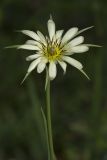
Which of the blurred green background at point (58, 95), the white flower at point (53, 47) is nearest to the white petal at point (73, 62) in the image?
the white flower at point (53, 47)

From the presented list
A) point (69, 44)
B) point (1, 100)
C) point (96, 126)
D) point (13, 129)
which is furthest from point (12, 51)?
point (69, 44)

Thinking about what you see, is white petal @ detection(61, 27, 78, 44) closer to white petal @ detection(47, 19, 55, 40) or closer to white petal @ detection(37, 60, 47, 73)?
white petal @ detection(47, 19, 55, 40)

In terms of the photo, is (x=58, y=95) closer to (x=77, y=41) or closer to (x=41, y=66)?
(x=77, y=41)

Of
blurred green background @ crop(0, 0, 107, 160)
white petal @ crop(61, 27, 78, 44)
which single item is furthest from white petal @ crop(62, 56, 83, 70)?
blurred green background @ crop(0, 0, 107, 160)

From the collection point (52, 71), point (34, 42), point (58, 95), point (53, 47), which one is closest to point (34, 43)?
point (34, 42)

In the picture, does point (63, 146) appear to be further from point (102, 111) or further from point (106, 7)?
point (106, 7)

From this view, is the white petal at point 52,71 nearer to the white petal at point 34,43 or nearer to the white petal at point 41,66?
the white petal at point 41,66
